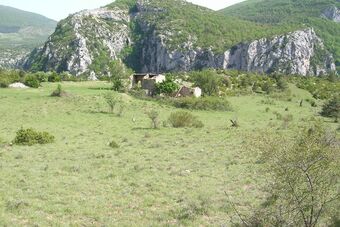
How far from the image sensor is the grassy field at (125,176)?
15422 mm

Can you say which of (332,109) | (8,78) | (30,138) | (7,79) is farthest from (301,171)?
(8,78)

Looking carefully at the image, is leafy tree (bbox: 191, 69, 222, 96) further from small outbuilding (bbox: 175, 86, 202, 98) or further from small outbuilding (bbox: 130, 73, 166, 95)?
→ small outbuilding (bbox: 130, 73, 166, 95)

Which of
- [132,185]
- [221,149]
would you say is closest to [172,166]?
[132,185]

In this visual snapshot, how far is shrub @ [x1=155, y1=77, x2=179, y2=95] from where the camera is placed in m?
76.3

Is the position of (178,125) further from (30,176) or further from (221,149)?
(30,176)

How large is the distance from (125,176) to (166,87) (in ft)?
181

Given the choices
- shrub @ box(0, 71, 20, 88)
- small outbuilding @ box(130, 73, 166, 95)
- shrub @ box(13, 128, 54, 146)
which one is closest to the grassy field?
shrub @ box(13, 128, 54, 146)

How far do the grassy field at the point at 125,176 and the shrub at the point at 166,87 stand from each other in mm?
30245

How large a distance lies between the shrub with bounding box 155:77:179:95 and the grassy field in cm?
3025

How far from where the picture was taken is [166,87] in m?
76.2

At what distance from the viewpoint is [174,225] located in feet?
47.4

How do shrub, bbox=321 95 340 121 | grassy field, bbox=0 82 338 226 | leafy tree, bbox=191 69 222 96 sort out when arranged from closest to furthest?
1. grassy field, bbox=0 82 338 226
2. shrub, bbox=321 95 340 121
3. leafy tree, bbox=191 69 222 96

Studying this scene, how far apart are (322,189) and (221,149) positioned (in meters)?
17.3

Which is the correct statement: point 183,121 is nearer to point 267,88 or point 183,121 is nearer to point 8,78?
point 8,78
